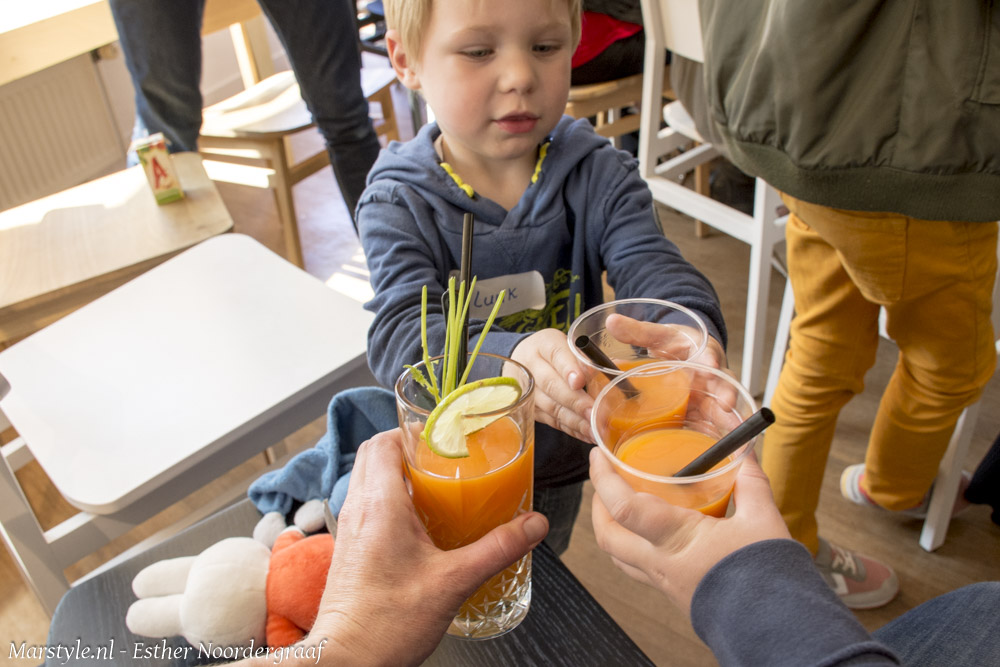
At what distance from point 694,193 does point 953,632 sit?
1304mm

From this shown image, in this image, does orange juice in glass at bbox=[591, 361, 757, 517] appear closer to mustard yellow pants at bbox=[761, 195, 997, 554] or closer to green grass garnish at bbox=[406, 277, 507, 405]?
green grass garnish at bbox=[406, 277, 507, 405]

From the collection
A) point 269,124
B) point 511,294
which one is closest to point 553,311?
point 511,294

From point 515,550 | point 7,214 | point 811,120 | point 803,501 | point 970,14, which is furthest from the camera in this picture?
point 7,214

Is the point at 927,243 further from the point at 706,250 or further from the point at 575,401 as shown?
the point at 706,250

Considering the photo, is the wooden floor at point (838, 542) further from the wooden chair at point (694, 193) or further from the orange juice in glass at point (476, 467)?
the orange juice in glass at point (476, 467)

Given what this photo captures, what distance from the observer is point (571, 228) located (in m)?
1.12

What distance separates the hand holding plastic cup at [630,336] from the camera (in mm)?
721

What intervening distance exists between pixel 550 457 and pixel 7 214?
1.49 m

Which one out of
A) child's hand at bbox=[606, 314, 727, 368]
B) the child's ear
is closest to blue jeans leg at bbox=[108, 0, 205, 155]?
the child's ear

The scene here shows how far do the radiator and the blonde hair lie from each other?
242cm

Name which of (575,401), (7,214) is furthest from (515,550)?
(7,214)

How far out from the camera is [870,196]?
106 cm

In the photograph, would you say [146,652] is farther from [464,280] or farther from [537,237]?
[537,237]

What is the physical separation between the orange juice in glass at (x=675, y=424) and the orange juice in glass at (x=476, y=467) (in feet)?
0.24
